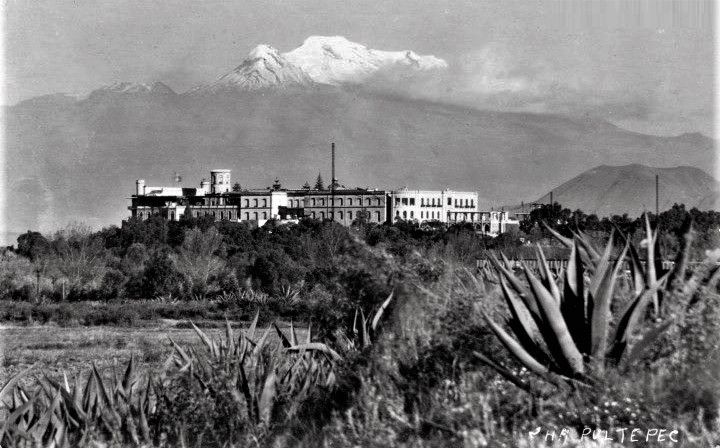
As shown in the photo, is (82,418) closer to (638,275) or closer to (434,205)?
(638,275)

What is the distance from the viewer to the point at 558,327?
5.88m

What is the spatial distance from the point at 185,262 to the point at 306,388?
46.0 meters

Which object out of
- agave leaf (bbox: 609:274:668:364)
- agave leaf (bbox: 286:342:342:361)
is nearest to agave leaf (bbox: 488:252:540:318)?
agave leaf (bbox: 609:274:668:364)

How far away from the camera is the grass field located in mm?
21562

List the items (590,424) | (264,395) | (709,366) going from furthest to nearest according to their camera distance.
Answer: (264,395), (709,366), (590,424)

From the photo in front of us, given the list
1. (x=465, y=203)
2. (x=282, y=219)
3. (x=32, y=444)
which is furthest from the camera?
(x=465, y=203)

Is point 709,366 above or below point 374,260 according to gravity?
below

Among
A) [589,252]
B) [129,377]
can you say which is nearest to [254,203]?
[129,377]

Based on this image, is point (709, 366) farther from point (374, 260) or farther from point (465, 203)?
point (465, 203)

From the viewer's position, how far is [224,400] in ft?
23.2

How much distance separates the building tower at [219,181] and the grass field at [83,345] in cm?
13232

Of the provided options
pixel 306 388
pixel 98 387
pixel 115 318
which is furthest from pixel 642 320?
pixel 115 318

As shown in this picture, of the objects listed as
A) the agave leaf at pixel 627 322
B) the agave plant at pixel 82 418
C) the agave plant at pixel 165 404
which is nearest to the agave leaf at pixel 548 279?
the agave leaf at pixel 627 322

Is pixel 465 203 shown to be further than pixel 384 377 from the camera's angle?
Yes
